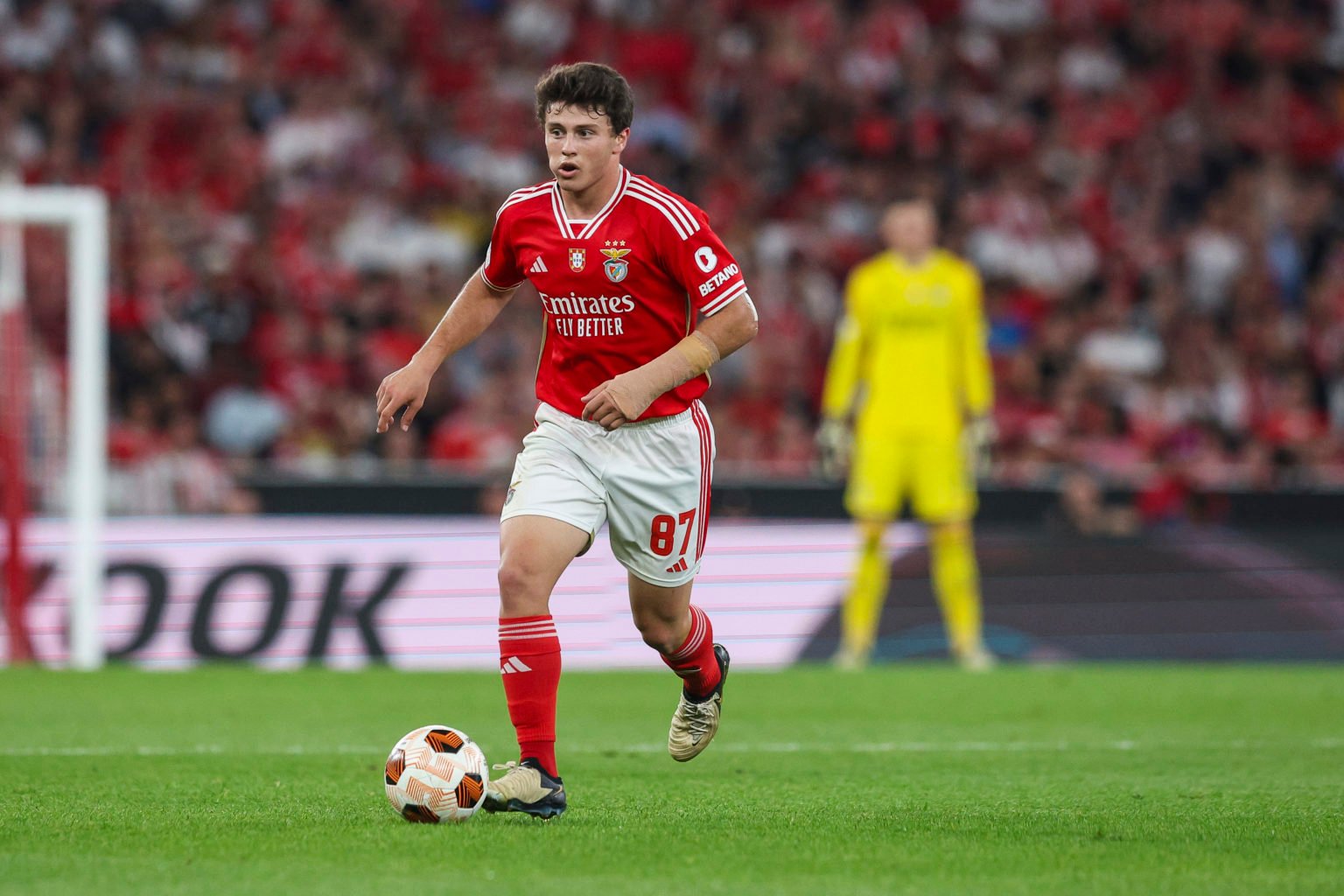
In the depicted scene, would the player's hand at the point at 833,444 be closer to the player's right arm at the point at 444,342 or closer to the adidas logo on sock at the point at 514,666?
the player's right arm at the point at 444,342

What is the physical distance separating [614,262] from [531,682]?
3.86ft

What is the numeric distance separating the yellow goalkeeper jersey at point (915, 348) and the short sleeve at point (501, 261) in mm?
5512

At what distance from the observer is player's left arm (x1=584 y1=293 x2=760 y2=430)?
16.6 ft

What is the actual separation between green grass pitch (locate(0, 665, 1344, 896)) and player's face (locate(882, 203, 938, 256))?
99.4 inches

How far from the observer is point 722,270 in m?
5.25

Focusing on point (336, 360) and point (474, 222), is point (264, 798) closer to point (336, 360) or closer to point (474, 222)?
point (336, 360)

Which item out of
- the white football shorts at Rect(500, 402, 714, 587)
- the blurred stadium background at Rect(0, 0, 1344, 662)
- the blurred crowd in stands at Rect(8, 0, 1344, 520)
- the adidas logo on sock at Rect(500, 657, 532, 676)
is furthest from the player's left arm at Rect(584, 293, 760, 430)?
the blurred crowd in stands at Rect(8, 0, 1344, 520)

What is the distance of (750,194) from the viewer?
16.9m

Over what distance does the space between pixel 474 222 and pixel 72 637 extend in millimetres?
6178

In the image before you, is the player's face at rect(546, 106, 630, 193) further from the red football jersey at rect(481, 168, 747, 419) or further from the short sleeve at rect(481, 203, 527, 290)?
the short sleeve at rect(481, 203, 527, 290)

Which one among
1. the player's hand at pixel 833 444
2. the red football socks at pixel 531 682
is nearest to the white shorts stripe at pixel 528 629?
the red football socks at pixel 531 682

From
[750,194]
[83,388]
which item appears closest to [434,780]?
[83,388]

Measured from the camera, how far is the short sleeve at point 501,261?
543 cm

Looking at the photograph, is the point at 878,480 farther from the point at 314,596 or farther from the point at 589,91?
the point at 589,91
